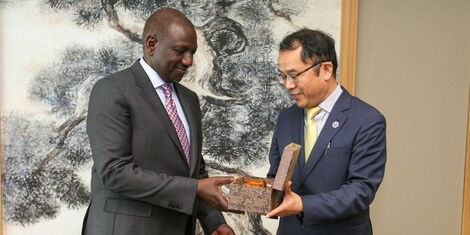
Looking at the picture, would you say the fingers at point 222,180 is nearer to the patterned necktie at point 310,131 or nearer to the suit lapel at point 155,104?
the suit lapel at point 155,104

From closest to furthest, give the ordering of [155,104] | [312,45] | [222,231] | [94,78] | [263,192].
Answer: [263,192], [155,104], [312,45], [222,231], [94,78]

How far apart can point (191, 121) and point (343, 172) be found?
0.57 m

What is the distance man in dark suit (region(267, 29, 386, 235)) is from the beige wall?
0.85 m

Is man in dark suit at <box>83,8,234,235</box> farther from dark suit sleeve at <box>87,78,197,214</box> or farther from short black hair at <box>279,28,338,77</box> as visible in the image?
short black hair at <box>279,28,338,77</box>

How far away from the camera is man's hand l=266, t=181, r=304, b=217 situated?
1442 millimetres

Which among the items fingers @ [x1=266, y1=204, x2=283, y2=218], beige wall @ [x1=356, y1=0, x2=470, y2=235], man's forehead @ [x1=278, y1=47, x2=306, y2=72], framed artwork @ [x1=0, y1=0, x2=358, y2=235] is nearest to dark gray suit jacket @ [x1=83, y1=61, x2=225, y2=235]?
fingers @ [x1=266, y1=204, x2=283, y2=218]

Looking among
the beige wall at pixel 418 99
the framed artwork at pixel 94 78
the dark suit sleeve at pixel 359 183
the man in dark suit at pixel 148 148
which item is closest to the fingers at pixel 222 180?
the man in dark suit at pixel 148 148

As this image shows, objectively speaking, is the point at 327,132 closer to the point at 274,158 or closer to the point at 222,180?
the point at 274,158

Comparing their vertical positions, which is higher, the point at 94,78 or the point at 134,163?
the point at 94,78

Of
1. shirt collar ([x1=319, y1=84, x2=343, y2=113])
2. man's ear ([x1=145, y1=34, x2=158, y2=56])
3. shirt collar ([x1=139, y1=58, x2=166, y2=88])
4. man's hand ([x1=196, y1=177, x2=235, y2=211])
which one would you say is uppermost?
man's ear ([x1=145, y1=34, x2=158, y2=56])

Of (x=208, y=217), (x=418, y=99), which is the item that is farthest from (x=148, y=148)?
(x=418, y=99)

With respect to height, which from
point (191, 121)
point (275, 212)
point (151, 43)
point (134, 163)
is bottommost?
point (275, 212)

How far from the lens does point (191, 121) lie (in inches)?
65.6

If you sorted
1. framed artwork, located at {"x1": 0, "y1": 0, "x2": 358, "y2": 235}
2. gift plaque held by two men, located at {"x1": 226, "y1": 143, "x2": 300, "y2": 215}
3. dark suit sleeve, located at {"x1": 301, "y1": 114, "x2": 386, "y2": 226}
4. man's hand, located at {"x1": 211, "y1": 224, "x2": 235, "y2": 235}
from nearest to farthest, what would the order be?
gift plaque held by two men, located at {"x1": 226, "y1": 143, "x2": 300, "y2": 215} → dark suit sleeve, located at {"x1": 301, "y1": 114, "x2": 386, "y2": 226} → man's hand, located at {"x1": 211, "y1": 224, "x2": 235, "y2": 235} → framed artwork, located at {"x1": 0, "y1": 0, "x2": 358, "y2": 235}
